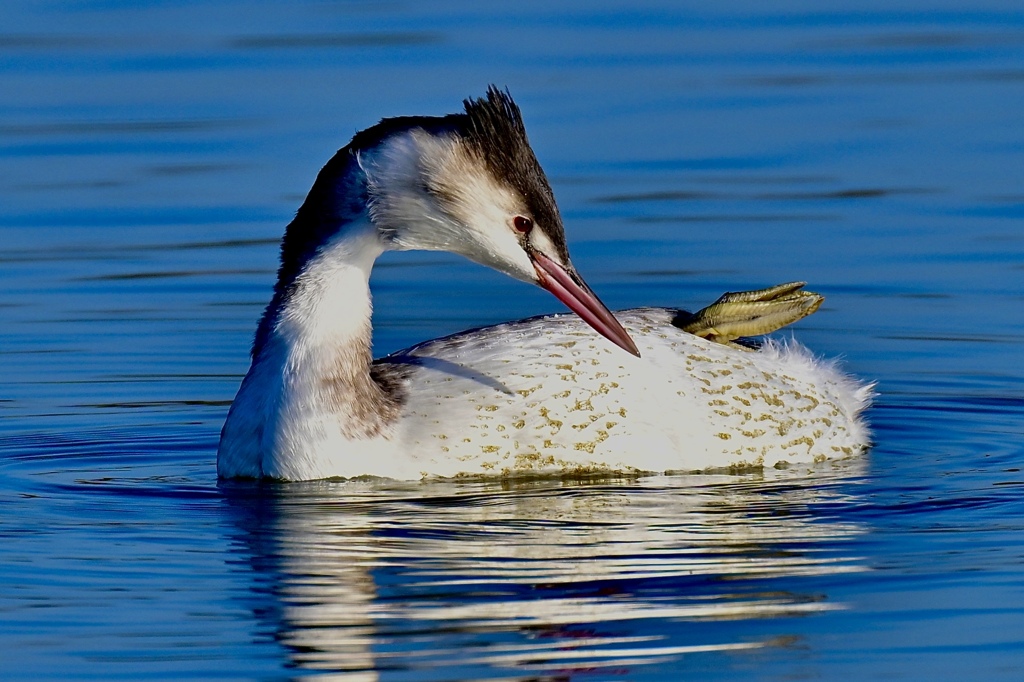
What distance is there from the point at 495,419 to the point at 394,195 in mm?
1136

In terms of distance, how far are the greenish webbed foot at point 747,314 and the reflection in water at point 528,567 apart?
1.09 meters

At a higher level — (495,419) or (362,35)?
(362,35)

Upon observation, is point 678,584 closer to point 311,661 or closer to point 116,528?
point 311,661

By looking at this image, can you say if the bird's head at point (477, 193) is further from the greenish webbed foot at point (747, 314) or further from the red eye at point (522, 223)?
the greenish webbed foot at point (747, 314)

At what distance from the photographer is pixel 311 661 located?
752cm

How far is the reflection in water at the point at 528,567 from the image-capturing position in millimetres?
7590

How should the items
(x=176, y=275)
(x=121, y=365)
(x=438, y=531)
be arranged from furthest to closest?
1. (x=176, y=275)
2. (x=121, y=365)
3. (x=438, y=531)

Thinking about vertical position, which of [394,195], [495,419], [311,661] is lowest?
[311,661]

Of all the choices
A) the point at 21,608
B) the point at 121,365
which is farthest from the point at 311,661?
the point at 121,365

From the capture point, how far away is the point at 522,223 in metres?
9.77

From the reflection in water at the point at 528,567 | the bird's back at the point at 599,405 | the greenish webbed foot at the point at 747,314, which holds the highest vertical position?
the greenish webbed foot at the point at 747,314

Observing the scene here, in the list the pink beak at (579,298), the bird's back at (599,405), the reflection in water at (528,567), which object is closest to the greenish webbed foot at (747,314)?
the bird's back at (599,405)

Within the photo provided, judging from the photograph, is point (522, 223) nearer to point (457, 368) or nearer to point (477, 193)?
point (477, 193)

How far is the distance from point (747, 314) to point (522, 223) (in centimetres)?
200
